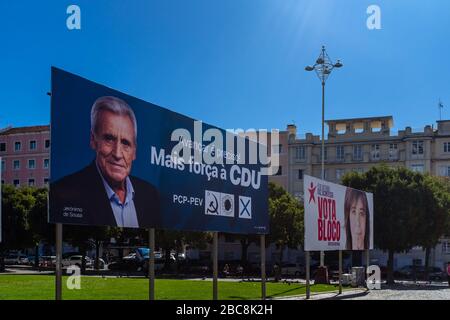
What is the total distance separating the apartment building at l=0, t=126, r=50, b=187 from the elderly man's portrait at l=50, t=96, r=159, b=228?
8565cm

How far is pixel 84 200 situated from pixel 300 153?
238 feet

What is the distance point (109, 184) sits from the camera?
14.1 m

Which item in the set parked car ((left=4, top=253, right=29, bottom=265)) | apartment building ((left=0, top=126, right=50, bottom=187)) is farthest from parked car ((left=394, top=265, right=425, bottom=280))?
apartment building ((left=0, top=126, right=50, bottom=187))

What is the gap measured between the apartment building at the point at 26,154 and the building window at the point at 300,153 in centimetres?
3946

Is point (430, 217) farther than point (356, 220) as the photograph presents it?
Yes

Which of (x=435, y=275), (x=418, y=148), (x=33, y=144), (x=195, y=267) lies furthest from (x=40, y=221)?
(x=418, y=148)

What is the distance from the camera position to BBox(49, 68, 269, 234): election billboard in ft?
42.1

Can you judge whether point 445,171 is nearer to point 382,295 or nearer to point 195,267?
point 195,267

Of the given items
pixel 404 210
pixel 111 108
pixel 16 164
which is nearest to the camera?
pixel 111 108

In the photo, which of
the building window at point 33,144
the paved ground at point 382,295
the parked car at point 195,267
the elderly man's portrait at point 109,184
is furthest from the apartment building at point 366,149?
the elderly man's portrait at point 109,184

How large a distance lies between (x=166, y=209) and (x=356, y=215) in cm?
1483

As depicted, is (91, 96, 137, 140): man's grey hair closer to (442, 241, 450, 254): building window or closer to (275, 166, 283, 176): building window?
(442, 241, 450, 254): building window
